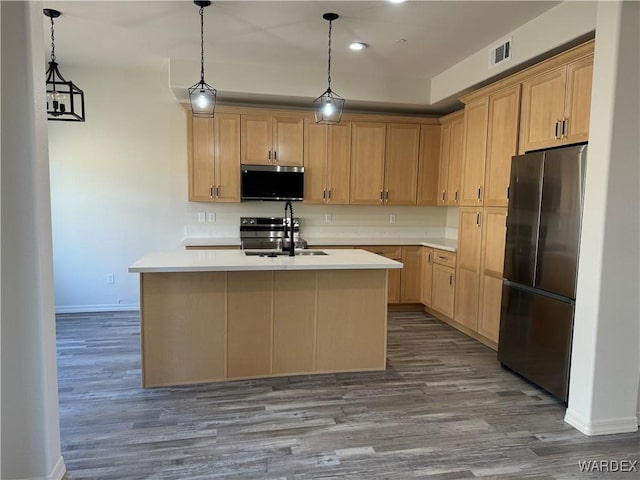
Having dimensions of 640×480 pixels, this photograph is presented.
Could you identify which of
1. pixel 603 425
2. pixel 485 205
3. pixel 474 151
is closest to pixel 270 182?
pixel 474 151

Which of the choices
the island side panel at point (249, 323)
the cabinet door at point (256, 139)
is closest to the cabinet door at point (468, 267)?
the island side panel at point (249, 323)

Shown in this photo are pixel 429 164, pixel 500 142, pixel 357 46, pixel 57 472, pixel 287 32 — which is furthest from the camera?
pixel 429 164

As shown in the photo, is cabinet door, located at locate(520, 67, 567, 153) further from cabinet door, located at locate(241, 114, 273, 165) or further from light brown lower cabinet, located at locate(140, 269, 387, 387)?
cabinet door, located at locate(241, 114, 273, 165)

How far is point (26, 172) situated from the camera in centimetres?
183

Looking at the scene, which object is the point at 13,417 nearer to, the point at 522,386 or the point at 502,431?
the point at 502,431

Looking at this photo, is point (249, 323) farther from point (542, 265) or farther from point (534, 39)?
point (534, 39)

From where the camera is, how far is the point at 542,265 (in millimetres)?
2945

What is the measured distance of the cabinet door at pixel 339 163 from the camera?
5047mm

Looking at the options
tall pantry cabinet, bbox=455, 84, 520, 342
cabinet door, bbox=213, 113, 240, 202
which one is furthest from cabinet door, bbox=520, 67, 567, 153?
cabinet door, bbox=213, 113, 240, 202

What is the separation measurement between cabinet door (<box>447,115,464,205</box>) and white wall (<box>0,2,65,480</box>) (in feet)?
13.0

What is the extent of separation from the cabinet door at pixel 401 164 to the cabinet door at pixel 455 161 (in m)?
0.44

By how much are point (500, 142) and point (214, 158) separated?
3.05 metres

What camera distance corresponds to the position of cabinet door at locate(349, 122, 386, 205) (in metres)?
5.10

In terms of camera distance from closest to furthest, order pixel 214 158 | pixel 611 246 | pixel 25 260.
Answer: pixel 25 260, pixel 611 246, pixel 214 158
